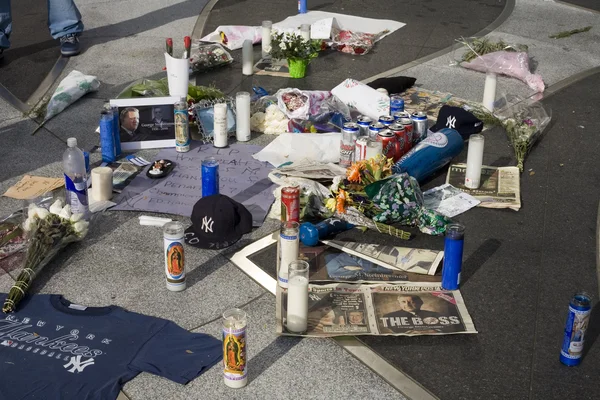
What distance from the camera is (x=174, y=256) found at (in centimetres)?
380

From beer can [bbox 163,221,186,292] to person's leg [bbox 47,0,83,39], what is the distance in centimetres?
427

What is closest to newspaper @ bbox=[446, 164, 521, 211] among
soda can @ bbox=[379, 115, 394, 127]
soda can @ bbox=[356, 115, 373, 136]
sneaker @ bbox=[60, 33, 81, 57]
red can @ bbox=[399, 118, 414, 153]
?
red can @ bbox=[399, 118, 414, 153]

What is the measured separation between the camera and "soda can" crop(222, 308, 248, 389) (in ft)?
10.2

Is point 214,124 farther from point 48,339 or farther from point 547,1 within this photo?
point 547,1

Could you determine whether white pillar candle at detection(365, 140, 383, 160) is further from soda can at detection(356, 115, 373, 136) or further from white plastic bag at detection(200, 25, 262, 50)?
white plastic bag at detection(200, 25, 262, 50)

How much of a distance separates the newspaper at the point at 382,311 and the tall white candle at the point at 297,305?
45 mm

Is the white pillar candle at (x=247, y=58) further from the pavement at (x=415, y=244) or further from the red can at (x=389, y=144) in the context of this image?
the red can at (x=389, y=144)

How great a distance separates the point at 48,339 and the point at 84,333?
6.1 inches

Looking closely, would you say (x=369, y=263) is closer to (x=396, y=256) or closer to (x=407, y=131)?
(x=396, y=256)

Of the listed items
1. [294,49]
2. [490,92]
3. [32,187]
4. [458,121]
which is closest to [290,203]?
[32,187]

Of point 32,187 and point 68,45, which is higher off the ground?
point 68,45

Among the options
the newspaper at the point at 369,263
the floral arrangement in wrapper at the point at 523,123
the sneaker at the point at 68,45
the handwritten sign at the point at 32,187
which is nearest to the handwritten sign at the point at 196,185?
the handwritten sign at the point at 32,187

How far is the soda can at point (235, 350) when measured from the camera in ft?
10.2

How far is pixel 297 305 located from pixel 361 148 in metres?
1.65
